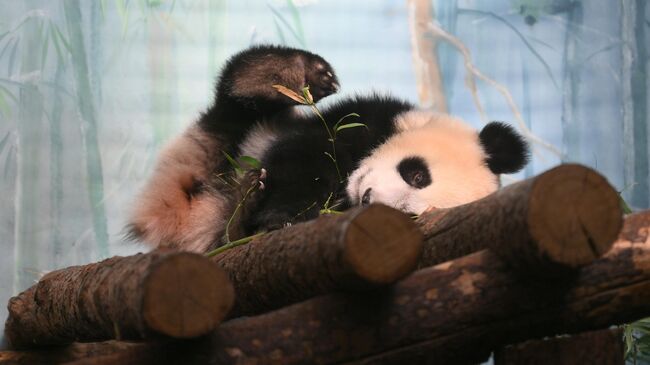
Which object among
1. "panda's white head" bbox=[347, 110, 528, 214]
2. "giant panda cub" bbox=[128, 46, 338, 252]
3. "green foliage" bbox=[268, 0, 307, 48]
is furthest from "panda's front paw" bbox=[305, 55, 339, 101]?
"green foliage" bbox=[268, 0, 307, 48]

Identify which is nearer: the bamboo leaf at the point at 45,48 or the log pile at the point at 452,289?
the log pile at the point at 452,289

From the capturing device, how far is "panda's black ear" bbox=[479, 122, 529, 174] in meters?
2.86

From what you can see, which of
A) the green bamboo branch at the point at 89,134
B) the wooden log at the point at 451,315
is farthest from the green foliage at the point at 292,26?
the wooden log at the point at 451,315

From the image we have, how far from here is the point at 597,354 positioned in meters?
1.67

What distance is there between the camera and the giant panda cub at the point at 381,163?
Result: 262cm

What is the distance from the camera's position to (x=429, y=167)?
8.95 feet

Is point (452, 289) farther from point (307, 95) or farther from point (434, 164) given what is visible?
point (307, 95)

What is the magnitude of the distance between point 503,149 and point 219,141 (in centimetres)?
100

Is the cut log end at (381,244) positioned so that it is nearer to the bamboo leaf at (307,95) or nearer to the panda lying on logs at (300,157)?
the panda lying on logs at (300,157)

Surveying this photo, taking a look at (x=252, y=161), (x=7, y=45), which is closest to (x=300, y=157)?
(x=252, y=161)

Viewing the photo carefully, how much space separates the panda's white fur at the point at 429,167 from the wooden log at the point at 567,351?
99cm

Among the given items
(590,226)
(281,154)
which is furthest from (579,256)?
(281,154)

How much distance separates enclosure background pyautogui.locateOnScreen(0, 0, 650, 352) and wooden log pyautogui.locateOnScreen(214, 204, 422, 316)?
2.45 metres

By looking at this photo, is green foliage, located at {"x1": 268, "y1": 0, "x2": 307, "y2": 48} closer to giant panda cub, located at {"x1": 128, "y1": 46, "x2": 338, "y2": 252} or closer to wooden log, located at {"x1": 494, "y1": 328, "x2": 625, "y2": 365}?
giant panda cub, located at {"x1": 128, "y1": 46, "x2": 338, "y2": 252}
